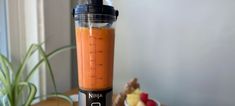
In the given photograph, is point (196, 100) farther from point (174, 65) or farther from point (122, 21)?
point (122, 21)

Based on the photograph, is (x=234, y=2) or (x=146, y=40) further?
(x=146, y=40)

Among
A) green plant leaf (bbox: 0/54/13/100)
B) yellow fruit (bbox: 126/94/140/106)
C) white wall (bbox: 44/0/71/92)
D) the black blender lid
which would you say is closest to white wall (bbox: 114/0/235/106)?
white wall (bbox: 44/0/71/92)

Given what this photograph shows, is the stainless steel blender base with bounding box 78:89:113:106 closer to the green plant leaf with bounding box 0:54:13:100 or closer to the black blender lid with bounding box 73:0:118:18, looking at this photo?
the black blender lid with bounding box 73:0:118:18

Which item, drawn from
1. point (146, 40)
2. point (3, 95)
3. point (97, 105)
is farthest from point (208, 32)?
point (3, 95)

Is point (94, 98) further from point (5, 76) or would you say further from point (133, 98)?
point (5, 76)

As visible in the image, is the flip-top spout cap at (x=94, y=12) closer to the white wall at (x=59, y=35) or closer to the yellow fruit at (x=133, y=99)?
the yellow fruit at (x=133, y=99)

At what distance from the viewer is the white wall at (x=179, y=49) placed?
964 mm

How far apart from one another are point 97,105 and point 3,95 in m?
0.37

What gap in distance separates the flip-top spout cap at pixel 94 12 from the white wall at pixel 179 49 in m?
0.57

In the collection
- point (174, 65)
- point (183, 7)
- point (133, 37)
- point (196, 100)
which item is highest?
point (183, 7)

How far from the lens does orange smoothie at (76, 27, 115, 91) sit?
1.65 feet

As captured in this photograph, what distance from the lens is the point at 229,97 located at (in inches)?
38.4

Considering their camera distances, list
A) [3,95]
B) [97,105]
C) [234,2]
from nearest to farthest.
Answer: [97,105], [3,95], [234,2]

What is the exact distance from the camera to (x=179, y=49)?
1034mm
